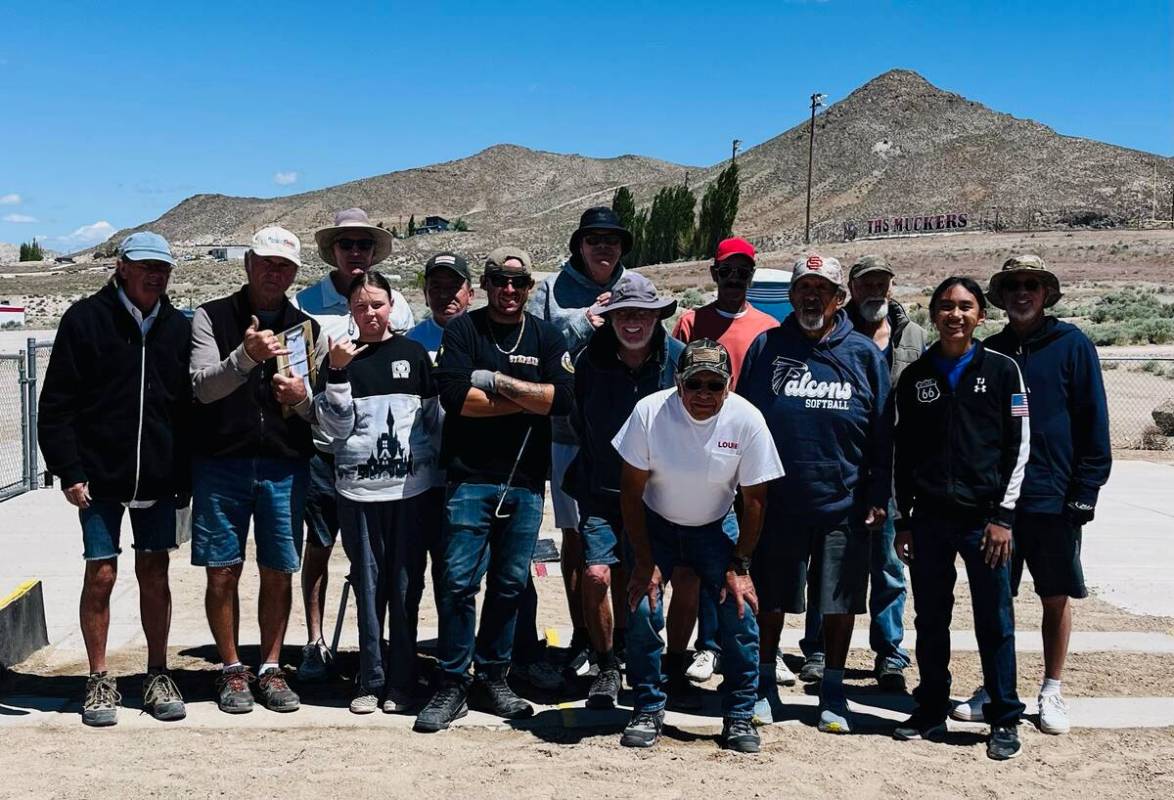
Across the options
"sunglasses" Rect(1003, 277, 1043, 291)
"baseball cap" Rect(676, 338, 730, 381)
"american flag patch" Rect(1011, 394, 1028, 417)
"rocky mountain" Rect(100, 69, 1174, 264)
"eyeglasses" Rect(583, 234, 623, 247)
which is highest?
"rocky mountain" Rect(100, 69, 1174, 264)

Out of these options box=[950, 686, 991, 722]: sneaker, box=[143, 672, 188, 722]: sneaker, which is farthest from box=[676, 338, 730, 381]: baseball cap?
box=[143, 672, 188, 722]: sneaker

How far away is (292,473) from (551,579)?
10.7ft

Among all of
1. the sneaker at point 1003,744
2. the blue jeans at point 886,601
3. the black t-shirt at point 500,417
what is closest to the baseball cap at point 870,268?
the blue jeans at point 886,601

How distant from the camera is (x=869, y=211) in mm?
118438

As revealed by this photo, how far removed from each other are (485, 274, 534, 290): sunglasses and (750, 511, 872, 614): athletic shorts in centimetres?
153

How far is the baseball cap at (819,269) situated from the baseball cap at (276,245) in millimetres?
2225

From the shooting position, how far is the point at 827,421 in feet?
16.3

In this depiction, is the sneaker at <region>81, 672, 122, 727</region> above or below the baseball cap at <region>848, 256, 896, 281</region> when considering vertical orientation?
below

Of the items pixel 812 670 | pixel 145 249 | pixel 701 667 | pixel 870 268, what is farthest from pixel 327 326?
pixel 812 670

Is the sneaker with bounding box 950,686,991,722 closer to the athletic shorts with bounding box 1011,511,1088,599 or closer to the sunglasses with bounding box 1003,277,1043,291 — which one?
the athletic shorts with bounding box 1011,511,1088,599

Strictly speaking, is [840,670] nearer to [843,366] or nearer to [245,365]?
[843,366]

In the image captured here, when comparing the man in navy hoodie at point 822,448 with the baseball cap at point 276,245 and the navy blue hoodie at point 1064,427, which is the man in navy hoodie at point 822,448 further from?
the baseball cap at point 276,245

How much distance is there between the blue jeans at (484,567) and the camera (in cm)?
516

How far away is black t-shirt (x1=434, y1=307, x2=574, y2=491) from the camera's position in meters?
5.20
